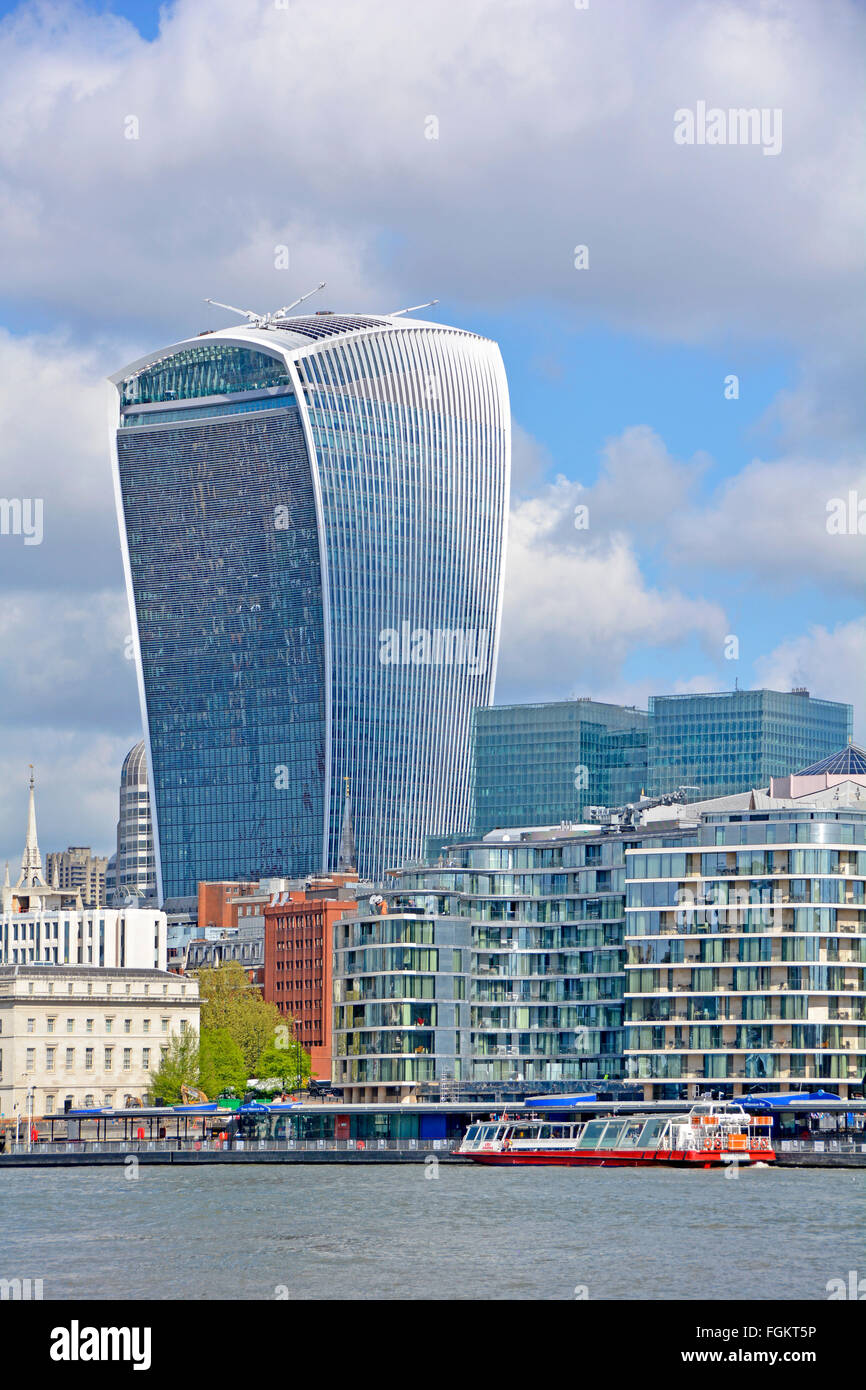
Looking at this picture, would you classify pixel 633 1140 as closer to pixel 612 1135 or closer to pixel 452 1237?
pixel 612 1135

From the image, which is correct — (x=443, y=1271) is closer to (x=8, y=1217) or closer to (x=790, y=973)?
(x=8, y=1217)

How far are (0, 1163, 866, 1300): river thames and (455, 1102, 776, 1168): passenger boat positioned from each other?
7.02 m

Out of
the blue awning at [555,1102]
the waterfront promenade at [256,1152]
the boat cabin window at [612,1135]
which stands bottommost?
the waterfront promenade at [256,1152]

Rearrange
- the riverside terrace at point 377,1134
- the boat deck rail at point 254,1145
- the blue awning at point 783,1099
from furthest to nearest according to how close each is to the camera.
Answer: the boat deck rail at point 254,1145 → the riverside terrace at point 377,1134 → the blue awning at point 783,1099

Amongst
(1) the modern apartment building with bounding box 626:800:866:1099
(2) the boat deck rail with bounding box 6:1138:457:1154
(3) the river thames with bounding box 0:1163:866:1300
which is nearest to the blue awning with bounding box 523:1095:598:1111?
(1) the modern apartment building with bounding box 626:800:866:1099

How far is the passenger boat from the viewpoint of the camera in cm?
15400

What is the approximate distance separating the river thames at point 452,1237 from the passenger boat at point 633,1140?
7021 mm

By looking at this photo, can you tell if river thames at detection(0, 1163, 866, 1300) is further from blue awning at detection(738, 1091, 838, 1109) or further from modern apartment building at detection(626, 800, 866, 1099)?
modern apartment building at detection(626, 800, 866, 1099)

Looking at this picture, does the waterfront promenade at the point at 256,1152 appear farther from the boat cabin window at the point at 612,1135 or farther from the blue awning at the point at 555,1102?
the boat cabin window at the point at 612,1135

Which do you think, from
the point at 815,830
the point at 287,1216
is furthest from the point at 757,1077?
the point at 287,1216

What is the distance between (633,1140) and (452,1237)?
6387 cm

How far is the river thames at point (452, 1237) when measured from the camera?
260 feet

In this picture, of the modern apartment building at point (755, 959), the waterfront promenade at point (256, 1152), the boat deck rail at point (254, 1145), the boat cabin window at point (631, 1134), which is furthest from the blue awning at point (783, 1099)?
the boat deck rail at point (254, 1145)
